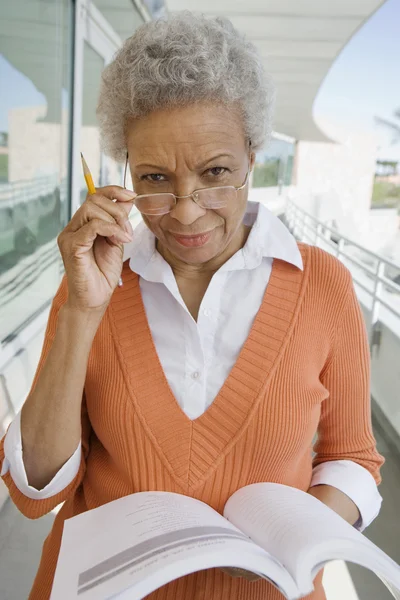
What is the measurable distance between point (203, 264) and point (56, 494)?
611 millimetres

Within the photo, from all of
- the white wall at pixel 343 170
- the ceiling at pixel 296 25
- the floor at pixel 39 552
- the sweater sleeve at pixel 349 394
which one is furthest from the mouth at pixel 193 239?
the white wall at pixel 343 170

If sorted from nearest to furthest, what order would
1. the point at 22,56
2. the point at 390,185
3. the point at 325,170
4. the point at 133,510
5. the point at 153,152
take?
the point at 133,510 → the point at 153,152 → the point at 22,56 → the point at 390,185 → the point at 325,170

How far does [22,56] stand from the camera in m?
2.53

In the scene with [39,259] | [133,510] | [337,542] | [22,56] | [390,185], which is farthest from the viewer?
[390,185]

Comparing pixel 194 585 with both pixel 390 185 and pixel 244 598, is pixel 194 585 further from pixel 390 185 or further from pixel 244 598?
pixel 390 185

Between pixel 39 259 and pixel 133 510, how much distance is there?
244 centimetres

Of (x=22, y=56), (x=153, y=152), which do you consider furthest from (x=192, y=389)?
(x=22, y=56)

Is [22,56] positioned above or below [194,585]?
above

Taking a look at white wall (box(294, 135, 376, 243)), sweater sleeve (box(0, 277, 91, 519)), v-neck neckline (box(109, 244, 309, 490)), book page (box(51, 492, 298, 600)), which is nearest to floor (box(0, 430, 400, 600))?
sweater sleeve (box(0, 277, 91, 519))

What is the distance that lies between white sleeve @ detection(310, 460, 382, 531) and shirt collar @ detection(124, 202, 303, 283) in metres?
0.47

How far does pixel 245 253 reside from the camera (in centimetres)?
123

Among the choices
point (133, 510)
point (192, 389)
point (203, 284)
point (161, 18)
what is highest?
point (161, 18)

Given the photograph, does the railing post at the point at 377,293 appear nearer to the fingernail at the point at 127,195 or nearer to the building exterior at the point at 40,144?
the building exterior at the point at 40,144

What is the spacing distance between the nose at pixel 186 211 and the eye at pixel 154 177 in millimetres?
61
